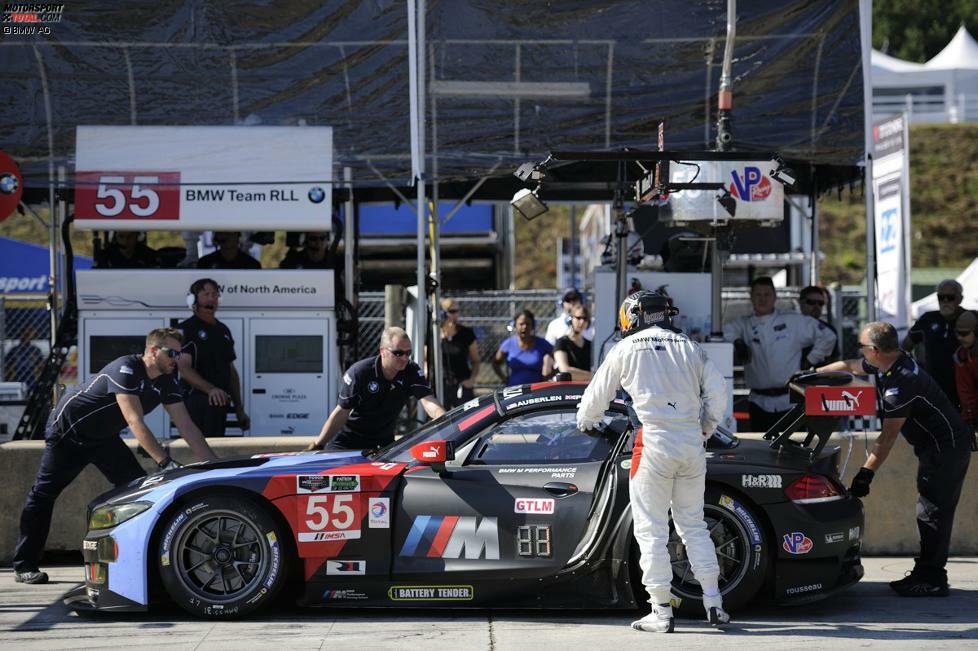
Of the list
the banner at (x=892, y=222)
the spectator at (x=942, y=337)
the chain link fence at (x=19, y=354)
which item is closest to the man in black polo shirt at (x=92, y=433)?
the chain link fence at (x=19, y=354)

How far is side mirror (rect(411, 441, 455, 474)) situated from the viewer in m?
6.44

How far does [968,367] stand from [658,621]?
450 centimetres

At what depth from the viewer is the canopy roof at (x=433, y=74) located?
37.2 ft

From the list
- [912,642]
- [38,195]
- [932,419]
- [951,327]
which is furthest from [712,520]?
[38,195]

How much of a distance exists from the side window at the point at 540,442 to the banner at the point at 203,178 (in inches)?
185

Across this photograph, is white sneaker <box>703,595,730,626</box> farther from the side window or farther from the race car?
the side window

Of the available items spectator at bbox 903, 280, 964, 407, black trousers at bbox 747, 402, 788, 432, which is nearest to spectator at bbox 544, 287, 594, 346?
black trousers at bbox 747, 402, 788, 432

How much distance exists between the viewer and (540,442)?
6.73m

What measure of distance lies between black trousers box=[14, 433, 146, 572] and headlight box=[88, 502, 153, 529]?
853 millimetres

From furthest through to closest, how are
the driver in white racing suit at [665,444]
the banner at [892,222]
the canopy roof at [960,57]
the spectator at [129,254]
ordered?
the canopy roof at [960,57]
the banner at [892,222]
the spectator at [129,254]
the driver in white racing suit at [665,444]

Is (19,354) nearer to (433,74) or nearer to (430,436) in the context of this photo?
(433,74)

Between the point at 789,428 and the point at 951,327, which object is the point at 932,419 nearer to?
the point at 789,428

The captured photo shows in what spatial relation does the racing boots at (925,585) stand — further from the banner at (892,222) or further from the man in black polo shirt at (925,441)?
the banner at (892,222)

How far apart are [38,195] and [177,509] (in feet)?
22.8
